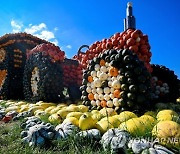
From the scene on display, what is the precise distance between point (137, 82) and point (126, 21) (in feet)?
15.1

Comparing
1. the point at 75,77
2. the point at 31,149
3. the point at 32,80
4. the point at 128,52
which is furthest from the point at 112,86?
the point at 32,80

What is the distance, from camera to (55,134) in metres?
2.66

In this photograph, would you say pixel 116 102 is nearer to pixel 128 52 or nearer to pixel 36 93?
pixel 128 52

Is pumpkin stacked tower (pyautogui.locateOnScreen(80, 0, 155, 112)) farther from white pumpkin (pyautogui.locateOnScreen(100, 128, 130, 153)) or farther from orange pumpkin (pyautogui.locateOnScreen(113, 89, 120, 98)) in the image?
white pumpkin (pyautogui.locateOnScreen(100, 128, 130, 153))

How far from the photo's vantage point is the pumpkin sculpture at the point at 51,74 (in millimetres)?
6270

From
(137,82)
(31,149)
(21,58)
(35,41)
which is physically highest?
(35,41)

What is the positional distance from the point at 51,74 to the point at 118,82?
242 centimetres

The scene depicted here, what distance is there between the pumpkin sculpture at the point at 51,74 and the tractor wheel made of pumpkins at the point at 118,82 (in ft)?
5.43

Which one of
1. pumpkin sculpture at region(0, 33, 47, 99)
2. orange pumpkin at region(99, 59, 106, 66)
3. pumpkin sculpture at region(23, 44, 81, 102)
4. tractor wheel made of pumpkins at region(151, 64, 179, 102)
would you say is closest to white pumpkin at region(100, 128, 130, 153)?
orange pumpkin at region(99, 59, 106, 66)

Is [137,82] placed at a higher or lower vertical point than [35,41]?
lower

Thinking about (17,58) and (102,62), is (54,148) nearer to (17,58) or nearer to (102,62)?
(102,62)

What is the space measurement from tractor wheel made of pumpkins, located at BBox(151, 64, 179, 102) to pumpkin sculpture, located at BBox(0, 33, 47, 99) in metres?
4.62

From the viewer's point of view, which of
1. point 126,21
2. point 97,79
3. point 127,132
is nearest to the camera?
point 127,132

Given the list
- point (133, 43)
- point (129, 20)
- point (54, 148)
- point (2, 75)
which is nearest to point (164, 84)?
point (133, 43)
